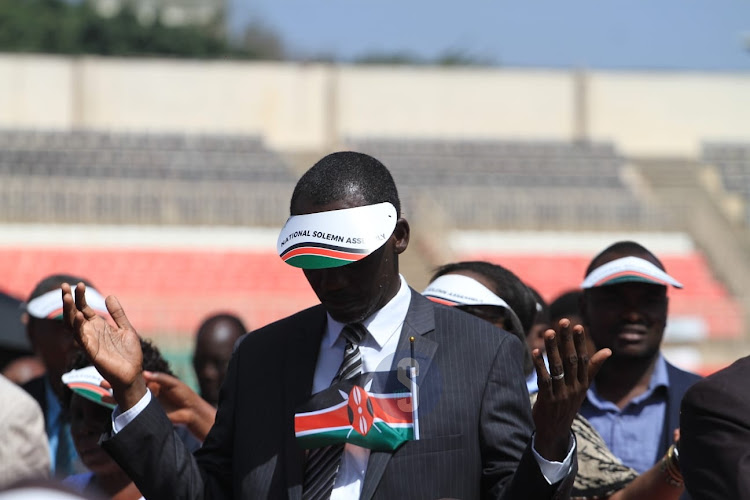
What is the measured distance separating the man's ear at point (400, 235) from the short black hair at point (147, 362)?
144 centimetres

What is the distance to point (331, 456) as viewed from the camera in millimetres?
2998

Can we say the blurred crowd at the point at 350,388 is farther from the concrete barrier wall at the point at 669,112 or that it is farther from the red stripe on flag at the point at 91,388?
the concrete barrier wall at the point at 669,112

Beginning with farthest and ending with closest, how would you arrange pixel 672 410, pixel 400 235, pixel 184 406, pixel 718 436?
1. pixel 672 410
2. pixel 184 406
3. pixel 400 235
4. pixel 718 436

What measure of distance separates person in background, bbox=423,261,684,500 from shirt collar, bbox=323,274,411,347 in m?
0.93

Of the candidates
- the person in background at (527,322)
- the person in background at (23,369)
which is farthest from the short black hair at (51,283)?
the person in background at (527,322)

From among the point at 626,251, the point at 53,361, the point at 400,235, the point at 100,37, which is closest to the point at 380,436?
the point at 400,235

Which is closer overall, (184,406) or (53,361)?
(184,406)

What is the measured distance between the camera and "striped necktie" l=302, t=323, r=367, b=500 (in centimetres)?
297

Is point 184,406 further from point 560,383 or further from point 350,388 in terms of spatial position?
point 560,383

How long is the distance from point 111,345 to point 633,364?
2219 mm

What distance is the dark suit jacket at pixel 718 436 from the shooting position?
7.88ft

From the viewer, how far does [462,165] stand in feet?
99.1

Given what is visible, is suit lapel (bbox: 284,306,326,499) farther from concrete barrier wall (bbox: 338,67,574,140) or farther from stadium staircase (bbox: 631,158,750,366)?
concrete barrier wall (bbox: 338,67,574,140)

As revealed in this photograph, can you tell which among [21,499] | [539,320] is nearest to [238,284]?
[539,320]
